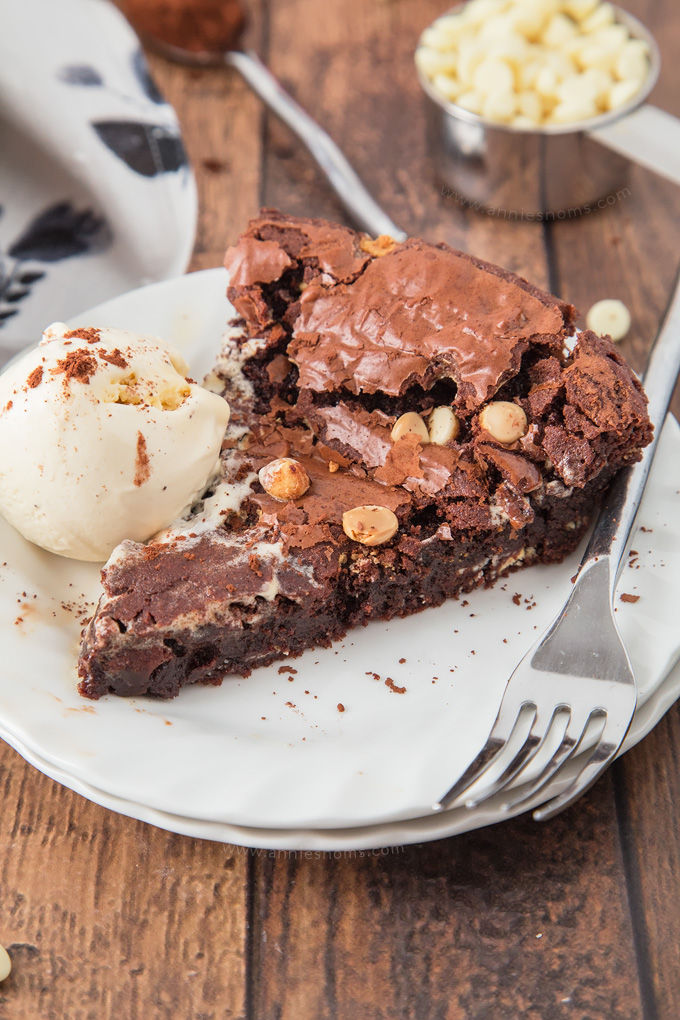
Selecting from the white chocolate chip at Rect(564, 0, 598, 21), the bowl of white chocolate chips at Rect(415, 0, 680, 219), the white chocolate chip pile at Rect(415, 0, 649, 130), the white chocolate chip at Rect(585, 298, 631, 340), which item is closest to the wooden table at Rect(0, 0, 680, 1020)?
the white chocolate chip at Rect(585, 298, 631, 340)

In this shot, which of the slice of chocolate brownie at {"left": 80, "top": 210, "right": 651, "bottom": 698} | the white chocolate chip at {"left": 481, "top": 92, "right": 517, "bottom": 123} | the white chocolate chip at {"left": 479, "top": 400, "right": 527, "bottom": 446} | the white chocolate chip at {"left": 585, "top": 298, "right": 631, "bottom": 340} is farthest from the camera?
the white chocolate chip at {"left": 481, "top": 92, "right": 517, "bottom": 123}

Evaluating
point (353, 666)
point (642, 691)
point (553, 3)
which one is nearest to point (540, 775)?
point (642, 691)

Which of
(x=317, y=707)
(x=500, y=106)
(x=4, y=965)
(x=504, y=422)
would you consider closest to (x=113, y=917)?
(x=4, y=965)

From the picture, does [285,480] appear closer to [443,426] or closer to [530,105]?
[443,426]

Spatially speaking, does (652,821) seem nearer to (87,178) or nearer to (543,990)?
(543,990)

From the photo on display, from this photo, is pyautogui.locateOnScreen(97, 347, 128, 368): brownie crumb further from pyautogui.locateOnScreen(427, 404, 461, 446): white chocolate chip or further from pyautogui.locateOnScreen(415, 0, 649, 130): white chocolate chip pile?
pyautogui.locateOnScreen(415, 0, 649, 130): white chocolate chip pile

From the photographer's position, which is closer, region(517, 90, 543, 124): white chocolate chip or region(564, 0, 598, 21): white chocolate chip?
region(517, 90, 543, 124): white chocolate chip
